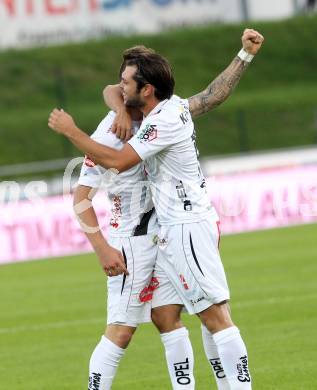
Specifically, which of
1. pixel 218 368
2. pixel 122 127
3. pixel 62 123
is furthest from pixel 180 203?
pixel 218 368

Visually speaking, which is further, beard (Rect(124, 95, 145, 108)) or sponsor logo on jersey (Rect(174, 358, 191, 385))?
sponsor logo on jersey (Rect(174, 358, 191, 385))

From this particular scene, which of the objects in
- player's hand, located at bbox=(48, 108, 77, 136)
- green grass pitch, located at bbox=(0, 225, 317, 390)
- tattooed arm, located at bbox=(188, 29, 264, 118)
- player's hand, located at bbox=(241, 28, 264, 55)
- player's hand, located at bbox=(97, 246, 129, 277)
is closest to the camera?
player's hand, located at bbox=(48, 108, 77, 136)

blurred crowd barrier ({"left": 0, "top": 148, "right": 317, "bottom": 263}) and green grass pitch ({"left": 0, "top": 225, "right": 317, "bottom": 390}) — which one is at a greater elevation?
blurred crowd barrier ({"left": 0, "top": 148, "right": 317, "bottom": 263})

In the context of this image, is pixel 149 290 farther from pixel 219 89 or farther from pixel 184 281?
pixel 219 89

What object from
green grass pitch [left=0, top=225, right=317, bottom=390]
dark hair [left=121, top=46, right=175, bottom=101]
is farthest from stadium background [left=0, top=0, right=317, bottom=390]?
dark hair [left=121, top=46, right=175, bottom=101]

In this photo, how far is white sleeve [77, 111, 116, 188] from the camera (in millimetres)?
7633

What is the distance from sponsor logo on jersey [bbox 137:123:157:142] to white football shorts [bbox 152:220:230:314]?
59 centimetres

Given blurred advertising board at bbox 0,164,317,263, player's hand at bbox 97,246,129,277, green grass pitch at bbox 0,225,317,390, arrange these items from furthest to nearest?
blurred advertising board at bbox 0,164,317,263, green grass pitch at bbox 0,225,317,390, player's hand at bbox 97,246,129,277

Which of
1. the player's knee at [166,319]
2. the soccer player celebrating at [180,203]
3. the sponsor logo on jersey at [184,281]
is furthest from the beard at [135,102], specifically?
the player's knee at [166,319]

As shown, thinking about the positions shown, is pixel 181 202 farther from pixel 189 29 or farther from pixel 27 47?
pixel 189 29

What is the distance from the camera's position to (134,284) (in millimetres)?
7793

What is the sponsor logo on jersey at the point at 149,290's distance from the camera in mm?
7832

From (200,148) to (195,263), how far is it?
26040mm

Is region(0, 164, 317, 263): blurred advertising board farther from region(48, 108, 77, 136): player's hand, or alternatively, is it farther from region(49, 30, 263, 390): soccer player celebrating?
region(48, 108, 77, 136): player's hand
